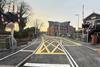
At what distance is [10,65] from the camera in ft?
47.9

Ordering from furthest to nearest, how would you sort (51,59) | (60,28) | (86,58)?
(60,28) → (86,58) → (51,59)

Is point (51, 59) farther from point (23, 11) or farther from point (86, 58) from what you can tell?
point (23, 11)

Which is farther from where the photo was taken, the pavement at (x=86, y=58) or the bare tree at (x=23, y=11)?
the bare tree at (x=23, y=11)

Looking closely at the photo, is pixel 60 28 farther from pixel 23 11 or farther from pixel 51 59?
pixel 51 59

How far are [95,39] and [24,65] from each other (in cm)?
3346

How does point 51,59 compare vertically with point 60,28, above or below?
below

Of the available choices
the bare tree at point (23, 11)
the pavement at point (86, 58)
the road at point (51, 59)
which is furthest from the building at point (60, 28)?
the road at point (51, 59)

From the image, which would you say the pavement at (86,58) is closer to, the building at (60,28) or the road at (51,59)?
the road at (51,59)

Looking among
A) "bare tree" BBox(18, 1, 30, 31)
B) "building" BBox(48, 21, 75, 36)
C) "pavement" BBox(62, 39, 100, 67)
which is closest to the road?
"pavement" BBox(62, 39, 100, 67)

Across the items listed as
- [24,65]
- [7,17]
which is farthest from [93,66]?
[7,17]

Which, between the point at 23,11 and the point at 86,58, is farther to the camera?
the point at 23,11

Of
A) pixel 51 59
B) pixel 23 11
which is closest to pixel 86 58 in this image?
pixel 51 59

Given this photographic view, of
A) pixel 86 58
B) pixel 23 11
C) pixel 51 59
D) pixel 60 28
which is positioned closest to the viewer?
pixel 51 59

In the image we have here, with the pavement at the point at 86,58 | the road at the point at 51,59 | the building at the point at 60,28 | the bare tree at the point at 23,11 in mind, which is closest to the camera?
the road at the point at 51,59
